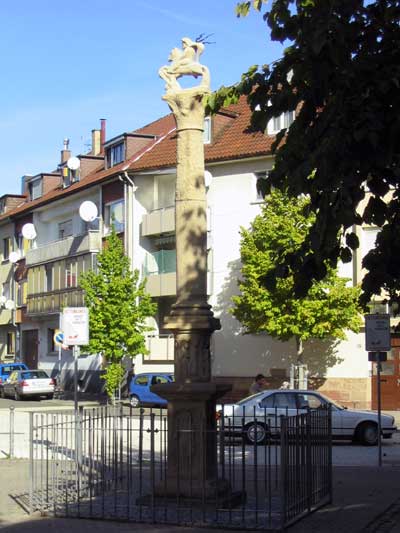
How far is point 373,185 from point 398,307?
12.5ft

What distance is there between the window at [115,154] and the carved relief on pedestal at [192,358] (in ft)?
115

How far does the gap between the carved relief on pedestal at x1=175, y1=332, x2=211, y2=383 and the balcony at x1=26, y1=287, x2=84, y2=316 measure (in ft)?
109

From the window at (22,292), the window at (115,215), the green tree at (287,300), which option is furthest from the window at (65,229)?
the green tree at (287,300)

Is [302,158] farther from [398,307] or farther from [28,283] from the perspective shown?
[28,283]

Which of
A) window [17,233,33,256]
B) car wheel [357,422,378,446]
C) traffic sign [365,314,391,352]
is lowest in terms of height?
car wheel [357,422,378,446]

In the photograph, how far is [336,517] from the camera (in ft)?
35.0

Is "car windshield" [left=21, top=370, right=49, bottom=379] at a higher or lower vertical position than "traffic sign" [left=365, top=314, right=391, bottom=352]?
lower

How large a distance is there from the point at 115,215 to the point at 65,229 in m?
8.24

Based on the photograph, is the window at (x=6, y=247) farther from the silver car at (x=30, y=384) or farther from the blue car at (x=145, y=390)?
the blue car at (x=145, y=390)

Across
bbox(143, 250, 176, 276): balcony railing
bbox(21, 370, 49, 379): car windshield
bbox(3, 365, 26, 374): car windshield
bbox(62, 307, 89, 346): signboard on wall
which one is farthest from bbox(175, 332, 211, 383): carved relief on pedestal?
bbox(3, 365, 26, 374): car windshield

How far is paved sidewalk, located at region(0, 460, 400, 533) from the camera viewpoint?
9969 millimetres

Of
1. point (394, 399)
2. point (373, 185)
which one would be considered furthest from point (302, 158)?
point (394, 399)

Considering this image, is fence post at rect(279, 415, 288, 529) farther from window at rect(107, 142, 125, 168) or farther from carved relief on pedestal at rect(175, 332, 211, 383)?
window at rect(107, 142, 125, 168)

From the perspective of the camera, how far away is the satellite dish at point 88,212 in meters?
43.3
